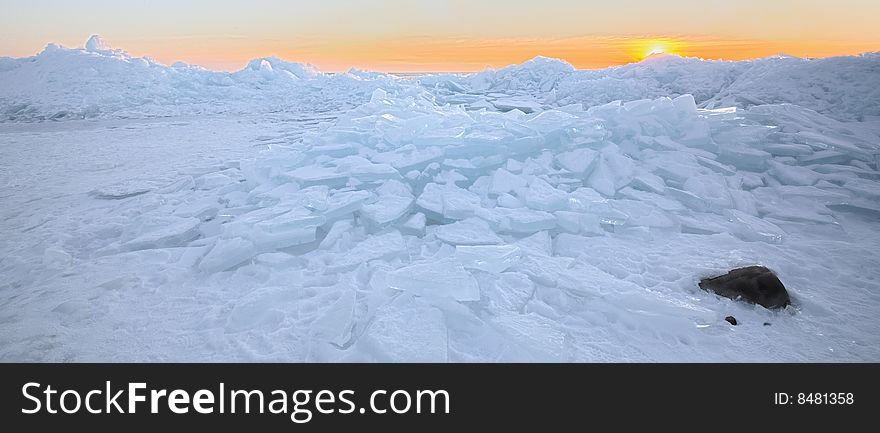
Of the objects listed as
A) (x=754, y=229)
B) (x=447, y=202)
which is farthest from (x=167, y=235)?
(x=754, y=229)

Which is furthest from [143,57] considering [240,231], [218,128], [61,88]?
[240,231]

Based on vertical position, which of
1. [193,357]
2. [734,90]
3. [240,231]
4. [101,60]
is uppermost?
[101,60]

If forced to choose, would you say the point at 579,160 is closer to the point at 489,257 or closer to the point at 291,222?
the point at 489,257

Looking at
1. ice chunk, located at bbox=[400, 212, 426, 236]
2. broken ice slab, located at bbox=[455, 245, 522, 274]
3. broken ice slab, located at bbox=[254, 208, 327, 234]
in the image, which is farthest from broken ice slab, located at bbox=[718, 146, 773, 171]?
broken ice slab, located at bbox=[254, 208, 327, 234]

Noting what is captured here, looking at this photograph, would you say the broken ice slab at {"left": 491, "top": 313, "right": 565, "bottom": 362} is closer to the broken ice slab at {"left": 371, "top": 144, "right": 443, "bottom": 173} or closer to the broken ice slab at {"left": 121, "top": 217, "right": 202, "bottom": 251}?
the broken ice slab at {"left": 371, "top": 144, "right": 443, "bottom": 173}

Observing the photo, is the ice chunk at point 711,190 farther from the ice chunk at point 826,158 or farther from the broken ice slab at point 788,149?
the ice chunk at point 826,158

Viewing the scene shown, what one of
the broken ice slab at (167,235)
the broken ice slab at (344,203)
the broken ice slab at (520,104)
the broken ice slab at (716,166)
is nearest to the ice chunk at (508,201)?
the broken ice slab at (344,203)

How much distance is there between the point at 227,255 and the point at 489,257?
2.07 m

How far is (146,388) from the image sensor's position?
194 cm

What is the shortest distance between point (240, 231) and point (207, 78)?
22.5m

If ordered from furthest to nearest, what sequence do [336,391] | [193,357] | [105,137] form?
[105,137] → [193,357] → [336,391]

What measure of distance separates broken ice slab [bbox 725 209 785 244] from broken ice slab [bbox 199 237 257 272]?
4215mm

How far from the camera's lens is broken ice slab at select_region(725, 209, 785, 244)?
3.49 metres

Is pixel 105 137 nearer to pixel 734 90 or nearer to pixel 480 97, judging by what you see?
pixel 480 97
